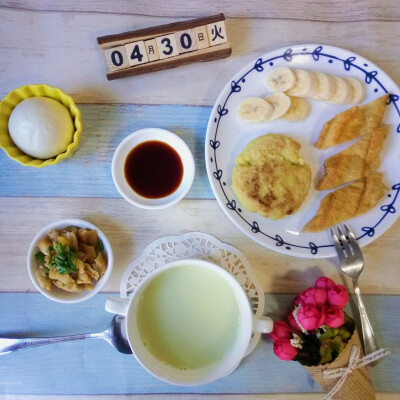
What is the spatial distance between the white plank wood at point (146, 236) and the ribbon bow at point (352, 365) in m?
0.21

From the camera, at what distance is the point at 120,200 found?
1.39 metres

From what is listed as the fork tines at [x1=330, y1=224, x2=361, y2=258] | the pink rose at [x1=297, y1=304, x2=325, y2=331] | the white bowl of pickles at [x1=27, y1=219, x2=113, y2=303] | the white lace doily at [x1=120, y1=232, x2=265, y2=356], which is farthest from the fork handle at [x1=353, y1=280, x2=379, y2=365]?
the white bowl of pickles at [x1=27, y1=219, x2=113, y2=303]

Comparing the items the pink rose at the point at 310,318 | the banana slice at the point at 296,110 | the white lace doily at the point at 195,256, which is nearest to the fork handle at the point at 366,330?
the pink rose at the point at 310,318

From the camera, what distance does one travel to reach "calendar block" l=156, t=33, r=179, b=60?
134 cm

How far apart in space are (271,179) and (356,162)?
30cm

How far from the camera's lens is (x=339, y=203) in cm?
134

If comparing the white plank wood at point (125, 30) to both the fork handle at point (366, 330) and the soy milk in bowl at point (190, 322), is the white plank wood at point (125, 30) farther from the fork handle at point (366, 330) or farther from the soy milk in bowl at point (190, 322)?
the fork handle at point (366, 330)

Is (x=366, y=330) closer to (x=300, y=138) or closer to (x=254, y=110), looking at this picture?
(x=300, y=138)

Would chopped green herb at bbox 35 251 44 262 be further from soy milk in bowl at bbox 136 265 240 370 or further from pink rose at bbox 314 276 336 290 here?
pink rose at bbox 314 276 336 290

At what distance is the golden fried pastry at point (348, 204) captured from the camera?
133cm

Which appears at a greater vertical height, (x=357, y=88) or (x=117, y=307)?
(x=357, y=88)

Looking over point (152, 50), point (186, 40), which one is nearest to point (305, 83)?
point (186, 40)

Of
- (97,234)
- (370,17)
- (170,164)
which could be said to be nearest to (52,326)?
(97,234)

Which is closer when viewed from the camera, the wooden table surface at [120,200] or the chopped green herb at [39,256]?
the chopped green herb at [39,256]
